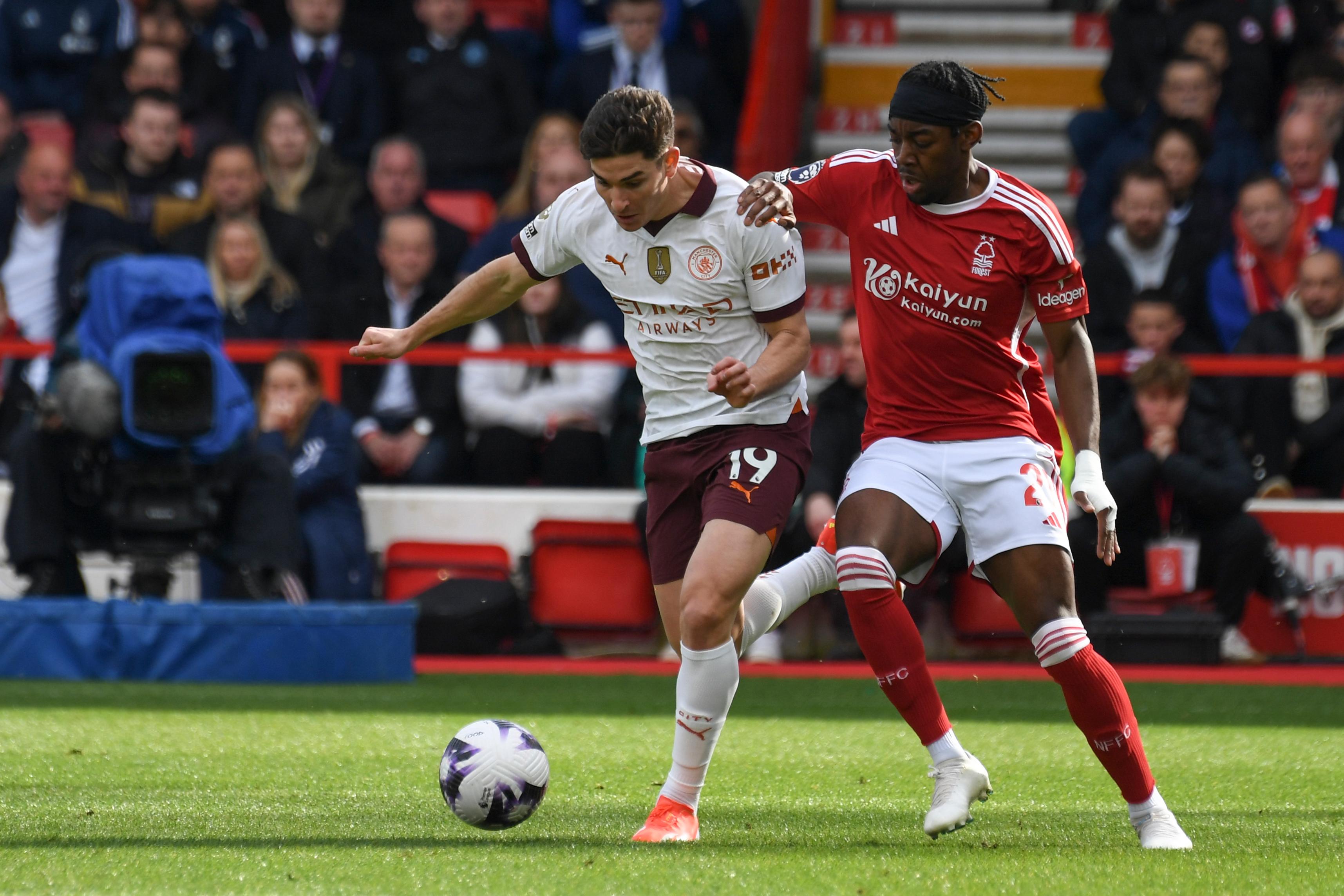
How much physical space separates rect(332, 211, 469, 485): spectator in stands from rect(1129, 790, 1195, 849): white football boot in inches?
256

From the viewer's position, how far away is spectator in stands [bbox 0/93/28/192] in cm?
1234

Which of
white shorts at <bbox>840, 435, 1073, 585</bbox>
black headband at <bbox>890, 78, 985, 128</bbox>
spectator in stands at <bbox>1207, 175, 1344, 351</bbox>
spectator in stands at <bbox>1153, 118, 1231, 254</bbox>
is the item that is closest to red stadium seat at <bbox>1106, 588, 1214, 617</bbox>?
spectator in stands at <bbox>1207, 175, 1344, 351</bbox>

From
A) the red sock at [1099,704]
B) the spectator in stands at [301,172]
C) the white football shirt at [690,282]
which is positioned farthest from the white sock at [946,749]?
the spectator in stands at [301,172]

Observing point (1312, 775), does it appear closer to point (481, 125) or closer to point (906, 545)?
point (906, 545)

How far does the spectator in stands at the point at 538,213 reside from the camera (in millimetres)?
10938

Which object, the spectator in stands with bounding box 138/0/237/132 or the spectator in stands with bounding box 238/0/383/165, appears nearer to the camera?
the spectator in stands with bounding box 138/0/237/132

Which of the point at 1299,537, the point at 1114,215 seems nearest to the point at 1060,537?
the point at 1299,537

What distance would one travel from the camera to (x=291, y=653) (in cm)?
875

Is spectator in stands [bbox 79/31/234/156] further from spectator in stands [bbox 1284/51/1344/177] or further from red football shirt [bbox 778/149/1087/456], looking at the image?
red football shirt [bbox 778/149/1087/456]

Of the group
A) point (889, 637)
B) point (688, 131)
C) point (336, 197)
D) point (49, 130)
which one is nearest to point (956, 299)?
point (889, 637)

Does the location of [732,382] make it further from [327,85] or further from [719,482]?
[327,85]

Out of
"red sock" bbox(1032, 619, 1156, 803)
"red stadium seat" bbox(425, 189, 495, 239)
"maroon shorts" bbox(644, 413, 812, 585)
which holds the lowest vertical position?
"red sock" bbox(1032, 619, 1156, 803)

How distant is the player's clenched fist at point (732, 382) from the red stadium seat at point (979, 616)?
17.4ft

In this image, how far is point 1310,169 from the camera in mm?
10844
